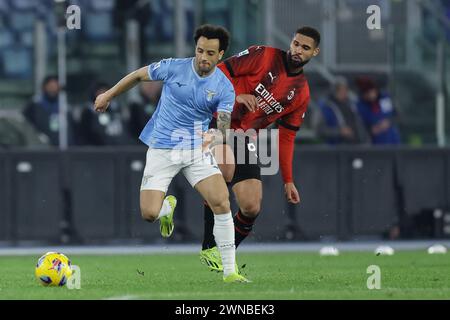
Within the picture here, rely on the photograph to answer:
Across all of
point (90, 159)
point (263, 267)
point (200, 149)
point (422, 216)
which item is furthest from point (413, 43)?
point (200, 149)

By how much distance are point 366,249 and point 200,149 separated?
7193 mm

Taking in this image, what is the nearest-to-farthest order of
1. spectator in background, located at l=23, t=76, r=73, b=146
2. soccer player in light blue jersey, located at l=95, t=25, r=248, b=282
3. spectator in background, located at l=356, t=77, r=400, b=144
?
1. soccer player in light blue jersey, located at l=95, t=25, r=248, b=282
2. spectator in background, located at l=23, t=76, r=73, b=146
3. spectator in background, located at l=356, t=77, r=400, b=144

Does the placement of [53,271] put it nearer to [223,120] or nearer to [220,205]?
[220,205]

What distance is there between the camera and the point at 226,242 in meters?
12.1

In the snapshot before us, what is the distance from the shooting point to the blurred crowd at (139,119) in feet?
65.9

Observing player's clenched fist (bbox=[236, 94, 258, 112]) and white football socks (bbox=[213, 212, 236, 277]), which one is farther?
player's clenched fist (bbox=[236, 94, 258, 112])

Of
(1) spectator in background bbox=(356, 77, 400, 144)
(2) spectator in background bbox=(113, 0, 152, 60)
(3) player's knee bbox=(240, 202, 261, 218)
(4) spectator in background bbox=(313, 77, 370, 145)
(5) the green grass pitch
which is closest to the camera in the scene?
(5) the green grass pitch

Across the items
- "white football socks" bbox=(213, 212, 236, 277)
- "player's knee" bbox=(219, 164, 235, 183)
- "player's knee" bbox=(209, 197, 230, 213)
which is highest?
"player's knee" bbox=(219, 164, 235, 183)

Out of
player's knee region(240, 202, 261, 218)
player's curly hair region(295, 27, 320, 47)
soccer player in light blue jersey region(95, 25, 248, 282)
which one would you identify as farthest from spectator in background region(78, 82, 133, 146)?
soccer player in light blue jersey region(95, 25, 248, 282)

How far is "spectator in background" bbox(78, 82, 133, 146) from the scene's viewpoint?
20.4m

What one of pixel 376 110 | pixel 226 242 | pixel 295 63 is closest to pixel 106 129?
pixel 376 110

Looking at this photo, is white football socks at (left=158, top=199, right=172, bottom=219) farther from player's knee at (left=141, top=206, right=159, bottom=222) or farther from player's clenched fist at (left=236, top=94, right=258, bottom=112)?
player's clenched fist at (left=236, top=94, right=258, bottom=112)

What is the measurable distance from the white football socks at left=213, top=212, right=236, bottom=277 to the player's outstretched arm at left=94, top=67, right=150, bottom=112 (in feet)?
4.23

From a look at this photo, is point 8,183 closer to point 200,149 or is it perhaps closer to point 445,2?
point 445,2
